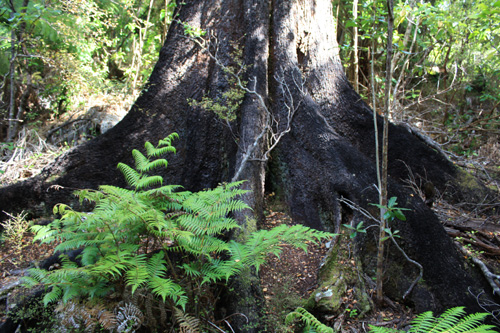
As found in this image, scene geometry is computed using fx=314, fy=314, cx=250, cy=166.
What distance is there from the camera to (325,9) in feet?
16.1

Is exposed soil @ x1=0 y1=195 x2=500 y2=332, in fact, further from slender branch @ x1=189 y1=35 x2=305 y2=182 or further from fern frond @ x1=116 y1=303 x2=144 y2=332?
fern frond @ x1=116 y1=303 x2=144 y2=332

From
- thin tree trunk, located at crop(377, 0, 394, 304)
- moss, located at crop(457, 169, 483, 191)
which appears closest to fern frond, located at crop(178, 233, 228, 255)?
thin tree trunk, located at crop(377, 0, 394, 304)

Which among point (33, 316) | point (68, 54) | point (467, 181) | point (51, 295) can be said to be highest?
point (68, 54)

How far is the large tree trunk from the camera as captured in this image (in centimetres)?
396

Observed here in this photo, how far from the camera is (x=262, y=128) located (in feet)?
13.8

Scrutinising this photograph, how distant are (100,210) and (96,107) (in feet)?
21.0

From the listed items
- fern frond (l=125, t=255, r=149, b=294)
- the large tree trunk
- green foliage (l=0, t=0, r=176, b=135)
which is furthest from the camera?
green foliage (l=0, t=0, r=176, b=135)

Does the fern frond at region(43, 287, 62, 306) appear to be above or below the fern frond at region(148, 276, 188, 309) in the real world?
below

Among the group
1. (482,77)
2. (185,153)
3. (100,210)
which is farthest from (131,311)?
(482,77)

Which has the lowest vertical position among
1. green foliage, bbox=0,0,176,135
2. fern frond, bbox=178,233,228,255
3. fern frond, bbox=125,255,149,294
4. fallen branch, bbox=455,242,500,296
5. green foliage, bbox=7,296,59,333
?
green foliage, bbox=7,296,59,333

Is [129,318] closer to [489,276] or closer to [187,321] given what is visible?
[187,321]


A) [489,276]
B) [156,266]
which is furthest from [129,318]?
[489,276]

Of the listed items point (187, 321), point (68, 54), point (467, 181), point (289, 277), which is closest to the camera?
point (187, 321)

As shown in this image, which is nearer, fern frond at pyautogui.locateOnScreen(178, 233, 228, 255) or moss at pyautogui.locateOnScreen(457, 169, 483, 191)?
fern frond at pyautogui.locateOnScreen(178, 233, 228, 255)
